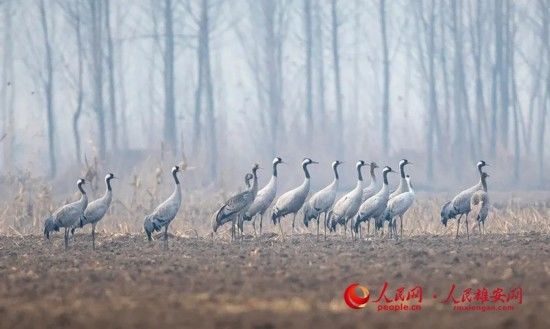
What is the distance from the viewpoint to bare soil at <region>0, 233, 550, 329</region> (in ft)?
34.2

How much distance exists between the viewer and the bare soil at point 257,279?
1043 cm

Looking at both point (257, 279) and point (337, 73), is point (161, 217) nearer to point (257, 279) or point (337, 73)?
point (257, 279)

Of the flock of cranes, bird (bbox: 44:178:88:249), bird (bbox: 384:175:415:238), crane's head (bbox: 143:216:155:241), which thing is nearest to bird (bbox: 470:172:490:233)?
the flock of cranes

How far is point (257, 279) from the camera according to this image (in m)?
13.1

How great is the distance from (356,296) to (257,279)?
1838 mm

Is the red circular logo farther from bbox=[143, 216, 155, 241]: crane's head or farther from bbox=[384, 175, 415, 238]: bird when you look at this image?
bbox=[384, 175, 415, 238]: bird

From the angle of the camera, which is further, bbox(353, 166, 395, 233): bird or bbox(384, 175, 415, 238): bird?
bbox(384, 175, 415, 238): bird

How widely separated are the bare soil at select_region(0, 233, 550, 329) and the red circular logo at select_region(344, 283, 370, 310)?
103 millimetres

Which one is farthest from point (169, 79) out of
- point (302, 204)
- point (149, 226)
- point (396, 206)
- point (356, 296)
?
point (356, 296)

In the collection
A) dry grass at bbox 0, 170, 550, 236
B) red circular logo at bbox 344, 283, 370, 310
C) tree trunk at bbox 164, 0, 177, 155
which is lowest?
red circular logo at bbox 344, 283, 370, 310

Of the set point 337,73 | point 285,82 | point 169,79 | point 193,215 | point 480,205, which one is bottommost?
point 193,215

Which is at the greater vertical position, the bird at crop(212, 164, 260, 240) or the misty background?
the misty background

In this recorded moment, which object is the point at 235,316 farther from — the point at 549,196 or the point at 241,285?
the point at 549,196

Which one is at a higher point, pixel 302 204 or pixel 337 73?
pixel 337 73
